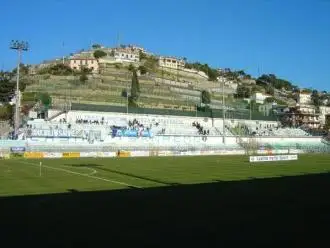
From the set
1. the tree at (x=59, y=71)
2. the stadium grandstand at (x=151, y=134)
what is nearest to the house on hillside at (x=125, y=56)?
the tree at (x=59, y=71)

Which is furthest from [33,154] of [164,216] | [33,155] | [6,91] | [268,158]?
[6,91]

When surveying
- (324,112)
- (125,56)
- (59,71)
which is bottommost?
(324,112)

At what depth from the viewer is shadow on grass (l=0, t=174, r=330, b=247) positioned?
12266 millimetres

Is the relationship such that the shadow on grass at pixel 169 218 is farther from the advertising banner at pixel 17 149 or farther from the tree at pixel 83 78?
the tree at pixel 83 78

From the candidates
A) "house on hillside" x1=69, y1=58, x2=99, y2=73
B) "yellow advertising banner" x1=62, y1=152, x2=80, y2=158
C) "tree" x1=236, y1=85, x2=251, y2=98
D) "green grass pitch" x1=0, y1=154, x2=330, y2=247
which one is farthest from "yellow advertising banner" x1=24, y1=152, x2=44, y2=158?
"tree" x1=236, y1=85, x2=251, y2=98

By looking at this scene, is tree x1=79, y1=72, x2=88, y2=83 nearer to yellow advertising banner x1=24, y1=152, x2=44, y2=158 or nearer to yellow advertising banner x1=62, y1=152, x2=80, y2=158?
yellow advertising banner x1=62, y1=152, x2=80, y2=158

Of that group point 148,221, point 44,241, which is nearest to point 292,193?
point 148,221

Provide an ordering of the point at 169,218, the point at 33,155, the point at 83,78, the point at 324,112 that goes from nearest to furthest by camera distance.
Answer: the point at 169,218, the point at 33,155, the point at 83,78, the point at 324,112

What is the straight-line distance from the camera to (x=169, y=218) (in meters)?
15.7

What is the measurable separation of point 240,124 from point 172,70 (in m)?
76.8

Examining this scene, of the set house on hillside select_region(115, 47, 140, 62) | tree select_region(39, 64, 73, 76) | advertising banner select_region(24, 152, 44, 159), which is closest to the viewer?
advertising banner select_region(24, 152, 44, 159)

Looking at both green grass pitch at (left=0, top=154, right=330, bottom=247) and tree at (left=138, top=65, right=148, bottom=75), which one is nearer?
green grass pitch at (left=0, top=154, right=330, bottom=247)

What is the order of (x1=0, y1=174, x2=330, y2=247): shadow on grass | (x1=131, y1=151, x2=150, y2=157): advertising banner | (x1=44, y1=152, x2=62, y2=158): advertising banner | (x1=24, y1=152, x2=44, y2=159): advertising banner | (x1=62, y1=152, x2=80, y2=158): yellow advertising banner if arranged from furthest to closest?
(x1=131, y1=151, x2=150, y2=157): advertising banner, (x1=62, y1=152, x2=80, y2=158): yellow advertising banner, (x1=44, y1=152, x2=62, y2=158): advertising banner, (x1=24, y1=152, x2=44, y2=159): advertising banner, (x1=0, y1=174, x2=330, y2=247): shadow on grass

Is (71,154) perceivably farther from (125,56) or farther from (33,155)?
(125,56)
